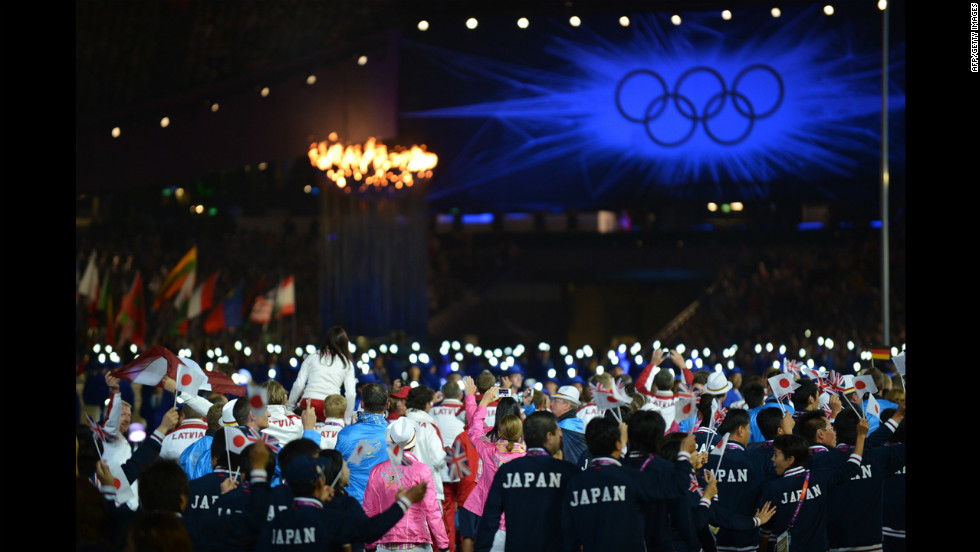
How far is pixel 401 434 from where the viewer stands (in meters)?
7.95

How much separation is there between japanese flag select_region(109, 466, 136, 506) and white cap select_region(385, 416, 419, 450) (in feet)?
5.44

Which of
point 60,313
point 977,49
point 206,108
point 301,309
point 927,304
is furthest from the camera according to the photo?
point 301,309

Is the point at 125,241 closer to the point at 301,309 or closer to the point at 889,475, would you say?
the point at 301,309

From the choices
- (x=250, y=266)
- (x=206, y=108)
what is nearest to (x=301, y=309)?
(x=250, y=266)

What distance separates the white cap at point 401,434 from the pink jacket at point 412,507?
8cm

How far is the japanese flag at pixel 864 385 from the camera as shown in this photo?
10280 millimetres

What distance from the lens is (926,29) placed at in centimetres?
839

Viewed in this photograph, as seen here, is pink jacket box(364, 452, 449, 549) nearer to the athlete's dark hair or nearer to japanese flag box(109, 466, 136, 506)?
the athlete's dark hair

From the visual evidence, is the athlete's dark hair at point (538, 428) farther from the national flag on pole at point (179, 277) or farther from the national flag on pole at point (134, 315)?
the national flag on pole at point (179, 277)

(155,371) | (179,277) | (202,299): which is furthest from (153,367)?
(179,277)

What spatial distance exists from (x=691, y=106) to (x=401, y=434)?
2207 centimetres

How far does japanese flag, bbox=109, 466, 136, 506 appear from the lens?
7.47 metres

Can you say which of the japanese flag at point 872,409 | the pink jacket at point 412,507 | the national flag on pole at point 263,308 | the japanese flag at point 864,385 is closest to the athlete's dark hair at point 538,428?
the pink jacket at point 412,507

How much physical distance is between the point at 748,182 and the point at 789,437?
21.9 m
